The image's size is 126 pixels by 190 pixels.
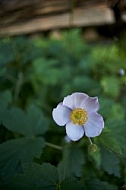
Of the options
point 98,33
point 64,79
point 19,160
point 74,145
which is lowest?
point 98,33

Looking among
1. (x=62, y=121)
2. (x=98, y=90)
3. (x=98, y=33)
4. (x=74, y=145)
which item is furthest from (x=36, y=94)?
(x=98, y=33)

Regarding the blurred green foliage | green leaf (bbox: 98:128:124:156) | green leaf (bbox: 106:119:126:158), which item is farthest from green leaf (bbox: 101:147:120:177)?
green leaf (bbox: 98:128:124:156)

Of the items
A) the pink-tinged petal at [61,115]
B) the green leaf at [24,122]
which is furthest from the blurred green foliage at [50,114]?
the pink-tinged petal at [61,115]

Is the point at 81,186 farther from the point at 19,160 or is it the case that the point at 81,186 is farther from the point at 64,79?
the point at 64,79

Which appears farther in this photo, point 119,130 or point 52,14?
point 52,14

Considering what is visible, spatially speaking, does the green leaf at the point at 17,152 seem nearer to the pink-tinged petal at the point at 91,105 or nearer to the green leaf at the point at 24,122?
the green leaf at the point at 24,122

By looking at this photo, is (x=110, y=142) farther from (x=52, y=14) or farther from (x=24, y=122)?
(x=52, y=14)

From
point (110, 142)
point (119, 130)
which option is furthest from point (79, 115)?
point (119, 130)
